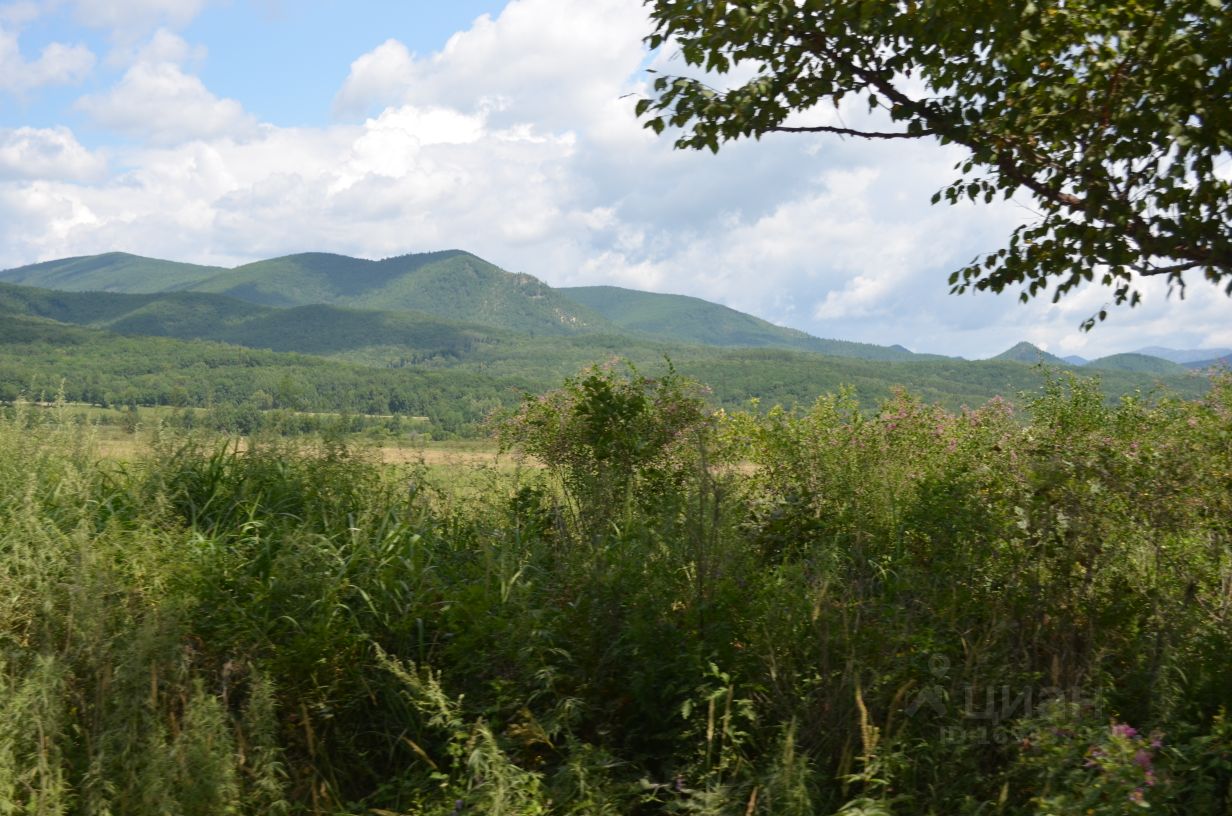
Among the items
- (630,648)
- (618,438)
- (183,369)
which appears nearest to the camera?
(630,648)

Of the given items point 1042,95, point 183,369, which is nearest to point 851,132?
point 1042,95

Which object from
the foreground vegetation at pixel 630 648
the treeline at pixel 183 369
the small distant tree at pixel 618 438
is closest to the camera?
the foreground vegetation at pixel 630 648

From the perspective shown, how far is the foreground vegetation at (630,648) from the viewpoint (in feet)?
10.8

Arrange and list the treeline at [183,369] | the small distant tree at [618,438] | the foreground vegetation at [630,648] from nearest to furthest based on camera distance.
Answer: the foreground vegetation at [630,648] → the small distant tree at [618,438] → the treeline at [183,369]

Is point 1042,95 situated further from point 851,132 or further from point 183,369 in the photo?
point 183,369

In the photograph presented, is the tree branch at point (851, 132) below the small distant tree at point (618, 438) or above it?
above

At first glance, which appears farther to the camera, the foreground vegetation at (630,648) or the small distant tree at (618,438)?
the small distant tree at (618,438)

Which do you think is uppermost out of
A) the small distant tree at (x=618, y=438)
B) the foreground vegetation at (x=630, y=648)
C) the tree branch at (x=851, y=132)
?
the tree branch at (x=851, y=132)

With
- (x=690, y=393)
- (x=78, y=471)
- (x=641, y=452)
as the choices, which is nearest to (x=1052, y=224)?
(x=690, y=393)

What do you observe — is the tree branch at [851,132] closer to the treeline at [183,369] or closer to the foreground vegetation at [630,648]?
the foreground vegetation at [630,648]

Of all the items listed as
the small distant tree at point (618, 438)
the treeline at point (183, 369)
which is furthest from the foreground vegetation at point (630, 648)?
the treeline at point (183, 369)

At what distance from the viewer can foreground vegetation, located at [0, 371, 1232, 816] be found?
3297 millimetres

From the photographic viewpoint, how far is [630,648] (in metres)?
3.94

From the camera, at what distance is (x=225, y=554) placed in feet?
14.9
